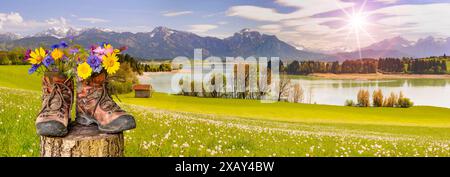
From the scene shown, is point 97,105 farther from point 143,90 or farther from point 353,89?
point 353,89

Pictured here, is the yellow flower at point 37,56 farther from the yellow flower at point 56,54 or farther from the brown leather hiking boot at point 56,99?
the brown leather hiking boot at point 56,99

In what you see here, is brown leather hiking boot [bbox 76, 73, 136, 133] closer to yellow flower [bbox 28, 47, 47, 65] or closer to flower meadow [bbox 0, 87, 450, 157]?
yellow flower [bbox 28, 47, 47, 65]

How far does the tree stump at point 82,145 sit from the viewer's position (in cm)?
645

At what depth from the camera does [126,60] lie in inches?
1221

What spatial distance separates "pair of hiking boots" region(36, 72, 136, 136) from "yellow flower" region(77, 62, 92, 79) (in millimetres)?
237

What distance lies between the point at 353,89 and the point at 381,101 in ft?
12.0

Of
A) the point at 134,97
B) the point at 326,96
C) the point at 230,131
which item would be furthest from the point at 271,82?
the point at 230,131

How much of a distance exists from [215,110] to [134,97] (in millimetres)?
6341

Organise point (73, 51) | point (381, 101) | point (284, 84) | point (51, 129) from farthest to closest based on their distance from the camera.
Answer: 1. point (284, 84)
2. point (381, 101)
3. point (73, 51)
4. point (51, 129)

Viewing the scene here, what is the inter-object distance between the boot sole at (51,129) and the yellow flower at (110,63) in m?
1.08

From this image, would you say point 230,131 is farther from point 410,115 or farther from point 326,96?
point 326,96

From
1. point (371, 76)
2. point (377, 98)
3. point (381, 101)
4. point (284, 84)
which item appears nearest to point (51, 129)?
point (284, 84)

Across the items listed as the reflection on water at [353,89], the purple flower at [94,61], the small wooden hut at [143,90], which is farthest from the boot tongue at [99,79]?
the reflection on water at [353,89]

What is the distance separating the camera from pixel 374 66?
55531mm
